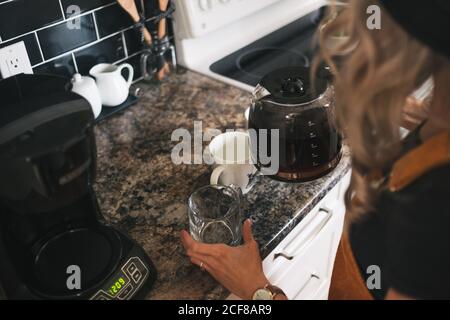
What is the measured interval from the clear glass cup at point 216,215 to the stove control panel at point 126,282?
12cm

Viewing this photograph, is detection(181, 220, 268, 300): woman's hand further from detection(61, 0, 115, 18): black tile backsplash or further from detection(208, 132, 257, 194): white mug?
detection(61, 0, 115, 18): black tile backsplash

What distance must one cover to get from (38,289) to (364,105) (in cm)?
53

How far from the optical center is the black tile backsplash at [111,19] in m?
1.16

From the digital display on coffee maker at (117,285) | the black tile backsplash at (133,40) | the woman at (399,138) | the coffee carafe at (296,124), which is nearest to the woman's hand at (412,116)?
the coffee carafe at (296,124)

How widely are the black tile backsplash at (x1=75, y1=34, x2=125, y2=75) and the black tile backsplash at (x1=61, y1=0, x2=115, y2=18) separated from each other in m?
0.09

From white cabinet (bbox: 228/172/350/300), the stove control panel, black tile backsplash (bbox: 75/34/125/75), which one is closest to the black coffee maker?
the stove control panel

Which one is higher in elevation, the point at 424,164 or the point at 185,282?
the point at 424,164

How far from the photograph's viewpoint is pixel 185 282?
77 cm

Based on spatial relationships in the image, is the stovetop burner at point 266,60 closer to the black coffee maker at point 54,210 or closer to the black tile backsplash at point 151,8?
the black tile backsplash at point 151,8

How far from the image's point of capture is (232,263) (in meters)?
0.77

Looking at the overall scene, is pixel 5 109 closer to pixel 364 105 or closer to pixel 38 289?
pixel 38 289

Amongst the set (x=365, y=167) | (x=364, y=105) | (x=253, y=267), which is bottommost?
(x=253, y=267)
